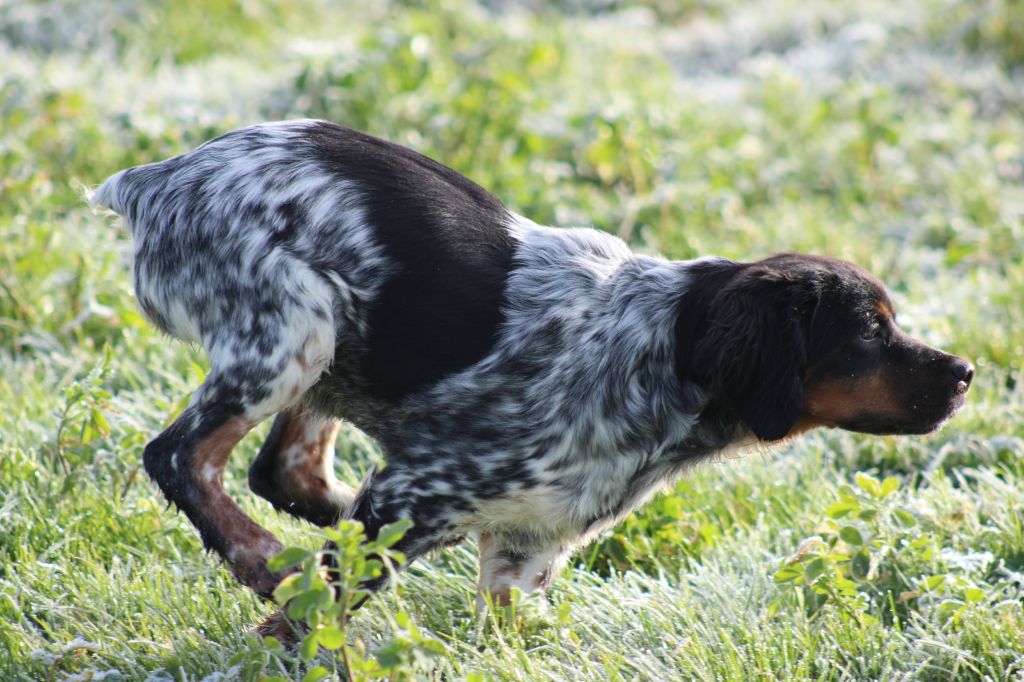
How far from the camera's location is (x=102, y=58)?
7625mm

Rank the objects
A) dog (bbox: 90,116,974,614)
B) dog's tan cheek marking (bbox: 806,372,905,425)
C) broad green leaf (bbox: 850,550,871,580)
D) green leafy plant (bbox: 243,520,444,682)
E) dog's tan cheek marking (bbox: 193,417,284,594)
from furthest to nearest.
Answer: broad green leaf (bbox: 850,550,871,580) → dog's tan cheek marking (bbox: 806,372,905,425) → dog (bbox: 90,116,974,614) → dog's tan cheek marking (bbox: 193,417,284,594) → green leafy plant (bbox: 243,520,444,682)

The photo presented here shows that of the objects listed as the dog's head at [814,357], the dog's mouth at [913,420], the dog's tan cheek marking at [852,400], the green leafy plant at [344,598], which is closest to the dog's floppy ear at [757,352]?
the dog's head at [814,357]

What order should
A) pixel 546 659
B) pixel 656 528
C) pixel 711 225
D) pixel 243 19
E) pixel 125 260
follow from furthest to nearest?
1. pixel 243 19
2. pixel 711 225
3. pixel 125 260
4. pixel 656 528
5. pixel 546 659

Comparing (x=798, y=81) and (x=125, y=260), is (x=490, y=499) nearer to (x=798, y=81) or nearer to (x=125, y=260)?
(x=125, y=260)

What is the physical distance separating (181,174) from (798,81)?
5.41 metres

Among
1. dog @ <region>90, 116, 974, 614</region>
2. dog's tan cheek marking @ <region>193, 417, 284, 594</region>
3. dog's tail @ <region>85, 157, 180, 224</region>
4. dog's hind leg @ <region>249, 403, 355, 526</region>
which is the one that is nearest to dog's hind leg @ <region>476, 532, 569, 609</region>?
dog @ <region>90, 116, 974, 614</region>

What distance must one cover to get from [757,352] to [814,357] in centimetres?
19

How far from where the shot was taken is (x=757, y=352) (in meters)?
3.11

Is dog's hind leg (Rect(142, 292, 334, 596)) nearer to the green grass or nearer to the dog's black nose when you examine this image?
the green grass

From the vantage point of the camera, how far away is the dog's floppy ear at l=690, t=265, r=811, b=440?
3.10m

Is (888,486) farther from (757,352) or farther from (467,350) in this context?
(467,350)

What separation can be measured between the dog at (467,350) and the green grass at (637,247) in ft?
0.87

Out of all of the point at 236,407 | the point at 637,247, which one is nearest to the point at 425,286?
the point at 236,407

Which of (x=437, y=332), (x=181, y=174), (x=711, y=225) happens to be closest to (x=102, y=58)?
(x=711, y=225)
